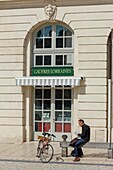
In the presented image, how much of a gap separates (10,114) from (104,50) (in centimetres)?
531

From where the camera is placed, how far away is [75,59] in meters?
18.8

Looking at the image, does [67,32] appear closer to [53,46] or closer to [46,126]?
[53,46]

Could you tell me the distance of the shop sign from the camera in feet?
61.9

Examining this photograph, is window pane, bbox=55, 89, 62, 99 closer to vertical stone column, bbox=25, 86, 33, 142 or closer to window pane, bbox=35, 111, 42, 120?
window pane, bbox=35, 111, 42, 120

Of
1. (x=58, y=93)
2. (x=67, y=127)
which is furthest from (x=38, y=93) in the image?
(x=67, y=127)

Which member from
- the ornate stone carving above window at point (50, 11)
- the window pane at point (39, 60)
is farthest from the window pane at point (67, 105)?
the ornate stone carving above window at point (50, 11)

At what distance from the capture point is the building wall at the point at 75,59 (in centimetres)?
1822

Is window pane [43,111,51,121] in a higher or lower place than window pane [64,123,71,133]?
higher

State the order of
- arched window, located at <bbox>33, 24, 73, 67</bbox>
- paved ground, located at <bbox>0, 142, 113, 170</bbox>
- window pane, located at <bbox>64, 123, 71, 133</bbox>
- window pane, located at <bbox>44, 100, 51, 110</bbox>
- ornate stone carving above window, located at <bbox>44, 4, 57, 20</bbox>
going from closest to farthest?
paved ground, located at <bbox>0, 142, 113, 170</bbox>
ornate stone carving above window, located at <bbox>44, 4, 57, 20</bbox>
window pane, located at <bbox>64, 123, 71, 133</bbox>
arched window, located at <bbox>33, 24, 73, 67</bbox>
window pane, located at <bbox>44, 100, 51, 110</bbox>

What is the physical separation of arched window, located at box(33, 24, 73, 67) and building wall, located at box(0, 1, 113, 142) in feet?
1.64

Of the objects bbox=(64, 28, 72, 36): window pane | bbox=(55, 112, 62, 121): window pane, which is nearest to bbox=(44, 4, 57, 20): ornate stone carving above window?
bbox=(64, 28, 72, 36): window pane

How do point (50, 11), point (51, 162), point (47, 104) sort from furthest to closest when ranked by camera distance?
point (47, 104) → point (50, 11) → point (51, 162)

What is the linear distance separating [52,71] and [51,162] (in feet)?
20.4

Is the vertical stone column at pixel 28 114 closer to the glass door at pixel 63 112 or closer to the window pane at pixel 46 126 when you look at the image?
the window pane at pixel 46 126
